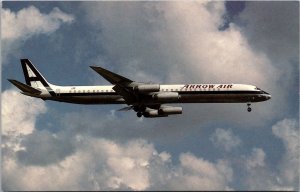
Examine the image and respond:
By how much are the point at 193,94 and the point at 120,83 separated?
10.2 m

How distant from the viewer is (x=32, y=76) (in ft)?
269

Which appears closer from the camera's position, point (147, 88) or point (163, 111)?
point (147, 88)

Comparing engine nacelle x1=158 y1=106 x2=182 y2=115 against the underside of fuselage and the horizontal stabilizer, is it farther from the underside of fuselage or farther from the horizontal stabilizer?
the horizontal stabilizer

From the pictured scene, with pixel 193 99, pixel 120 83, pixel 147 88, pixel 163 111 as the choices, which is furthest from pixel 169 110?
pixel 120 83

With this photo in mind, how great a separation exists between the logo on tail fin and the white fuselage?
823cm

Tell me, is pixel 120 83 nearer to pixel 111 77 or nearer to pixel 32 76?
pixel 111 77

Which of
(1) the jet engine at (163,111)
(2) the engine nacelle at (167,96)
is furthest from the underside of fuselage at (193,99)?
(1) the jet engine at (163,111)

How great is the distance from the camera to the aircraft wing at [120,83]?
217ft

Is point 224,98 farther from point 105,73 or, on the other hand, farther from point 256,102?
point 105,73

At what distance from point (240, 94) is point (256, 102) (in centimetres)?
293

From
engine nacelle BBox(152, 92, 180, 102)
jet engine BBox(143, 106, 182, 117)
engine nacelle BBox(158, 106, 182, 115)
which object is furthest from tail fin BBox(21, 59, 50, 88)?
engine nacelle BBox(152, 92, 180, 102)

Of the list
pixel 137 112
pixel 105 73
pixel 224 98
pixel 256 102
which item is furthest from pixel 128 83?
pixel 256 102

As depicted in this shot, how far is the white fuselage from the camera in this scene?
6969 centimetres

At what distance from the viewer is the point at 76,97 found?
73750 millimetres
